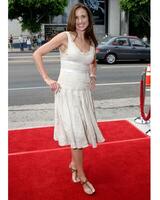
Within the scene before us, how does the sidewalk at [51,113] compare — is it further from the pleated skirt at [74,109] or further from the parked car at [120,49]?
the parked car at [120,49]

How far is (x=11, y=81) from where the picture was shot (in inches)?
473

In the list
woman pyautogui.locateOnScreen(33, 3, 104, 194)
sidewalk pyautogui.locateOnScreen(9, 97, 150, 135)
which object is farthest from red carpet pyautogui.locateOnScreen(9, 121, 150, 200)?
sidewalk pyautogui.locateOnScreen(9, 97, 150, 135)

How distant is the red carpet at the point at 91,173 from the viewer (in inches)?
146

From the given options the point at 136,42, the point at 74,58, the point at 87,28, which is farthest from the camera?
the point at 136,42

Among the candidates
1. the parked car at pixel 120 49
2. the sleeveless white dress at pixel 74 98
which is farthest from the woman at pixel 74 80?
the parked car at pixel 120 49

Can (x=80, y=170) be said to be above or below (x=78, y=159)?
Result: below

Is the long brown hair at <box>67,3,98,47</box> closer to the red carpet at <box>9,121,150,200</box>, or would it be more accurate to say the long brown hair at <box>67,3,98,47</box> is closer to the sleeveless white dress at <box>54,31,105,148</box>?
the sleeveless white dress at <box>54,31,105,148</box>

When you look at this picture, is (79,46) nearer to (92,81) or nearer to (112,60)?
(92,81)

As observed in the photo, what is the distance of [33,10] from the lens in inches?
1182

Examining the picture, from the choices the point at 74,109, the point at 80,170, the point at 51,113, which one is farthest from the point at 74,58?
the point at 51,113

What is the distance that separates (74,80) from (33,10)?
27560 millimetres

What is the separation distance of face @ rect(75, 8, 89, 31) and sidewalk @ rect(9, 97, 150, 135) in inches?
111

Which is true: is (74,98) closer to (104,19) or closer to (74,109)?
(74,109)

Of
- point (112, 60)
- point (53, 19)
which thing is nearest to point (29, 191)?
point (112, 60)
